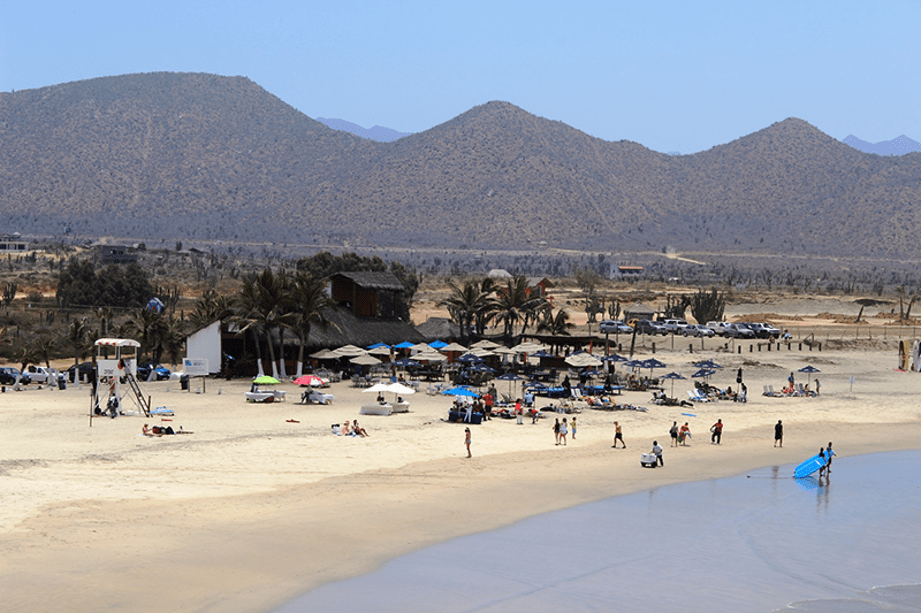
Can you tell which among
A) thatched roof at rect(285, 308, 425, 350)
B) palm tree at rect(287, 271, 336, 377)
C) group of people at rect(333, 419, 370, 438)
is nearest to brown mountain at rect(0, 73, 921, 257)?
thatched roof at rect(285, 308, 425, 350)

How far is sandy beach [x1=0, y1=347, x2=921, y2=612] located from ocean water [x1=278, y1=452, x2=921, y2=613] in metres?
0.84

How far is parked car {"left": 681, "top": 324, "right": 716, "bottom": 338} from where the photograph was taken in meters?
63.3

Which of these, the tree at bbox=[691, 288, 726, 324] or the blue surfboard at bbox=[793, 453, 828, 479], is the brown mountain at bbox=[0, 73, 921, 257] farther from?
the blue surfboard at bbox=[793, 453, 828, 479]

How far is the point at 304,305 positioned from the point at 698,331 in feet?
99.4

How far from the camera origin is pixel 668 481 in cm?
2467

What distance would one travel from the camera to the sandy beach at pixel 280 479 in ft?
50.9

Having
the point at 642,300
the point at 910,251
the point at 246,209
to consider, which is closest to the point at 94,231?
the point at 246,209

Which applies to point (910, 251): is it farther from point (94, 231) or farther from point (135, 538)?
point (135, 538)

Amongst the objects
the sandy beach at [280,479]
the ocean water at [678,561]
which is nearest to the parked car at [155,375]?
the sandy beach at [280,479]

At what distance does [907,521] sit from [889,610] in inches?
276

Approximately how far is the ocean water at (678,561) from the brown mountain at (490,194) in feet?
449

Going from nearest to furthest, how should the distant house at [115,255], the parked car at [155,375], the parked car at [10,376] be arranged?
the parked car at [10,376] < the parked car at [155,375] < the distant house at [115,255]

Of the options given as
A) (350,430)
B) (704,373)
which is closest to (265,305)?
(350,430)

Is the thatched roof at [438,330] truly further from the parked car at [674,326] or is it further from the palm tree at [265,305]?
the parked car at [674,326]
